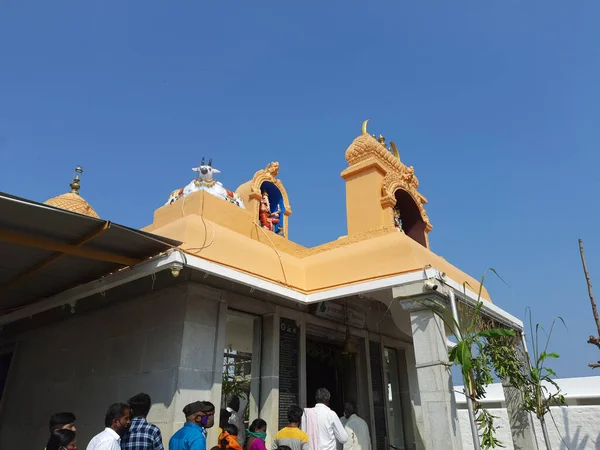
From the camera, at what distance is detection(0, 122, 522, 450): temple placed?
512 cm

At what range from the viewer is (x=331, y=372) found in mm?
8047

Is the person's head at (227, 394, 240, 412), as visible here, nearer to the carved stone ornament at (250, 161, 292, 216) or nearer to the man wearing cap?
the man wearing cap

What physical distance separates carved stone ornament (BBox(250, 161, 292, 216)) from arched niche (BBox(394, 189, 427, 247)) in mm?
2270

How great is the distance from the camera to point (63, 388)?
6965 mm

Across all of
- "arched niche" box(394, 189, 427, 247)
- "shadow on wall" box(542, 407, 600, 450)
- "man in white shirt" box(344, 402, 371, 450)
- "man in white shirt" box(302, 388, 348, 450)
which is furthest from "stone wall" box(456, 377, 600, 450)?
"man in white shirt" box(302, 388, 348, 450)

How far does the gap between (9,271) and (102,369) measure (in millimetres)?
1869

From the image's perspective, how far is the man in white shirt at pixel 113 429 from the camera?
11.6 feet

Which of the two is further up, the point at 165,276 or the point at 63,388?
the point at 165,276

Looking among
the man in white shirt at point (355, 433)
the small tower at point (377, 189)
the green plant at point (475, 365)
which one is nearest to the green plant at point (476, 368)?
the green plant at point (475, 365)

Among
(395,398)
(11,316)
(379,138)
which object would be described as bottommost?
(395,398)

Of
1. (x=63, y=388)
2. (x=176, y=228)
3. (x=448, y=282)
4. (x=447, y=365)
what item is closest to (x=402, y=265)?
(x=448, y=282)

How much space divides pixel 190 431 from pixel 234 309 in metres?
2.49

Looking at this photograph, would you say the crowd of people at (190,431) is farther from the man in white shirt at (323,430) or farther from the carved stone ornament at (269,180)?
the carved stone ornament at (269,180)

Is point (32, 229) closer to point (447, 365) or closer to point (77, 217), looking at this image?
point (77, 217)
